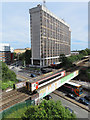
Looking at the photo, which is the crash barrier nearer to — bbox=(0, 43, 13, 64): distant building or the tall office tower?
the tall office tower

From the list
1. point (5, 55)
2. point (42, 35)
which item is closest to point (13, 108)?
point (42, 35)

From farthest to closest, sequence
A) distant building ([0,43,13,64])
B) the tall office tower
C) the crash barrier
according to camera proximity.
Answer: distant building ([0,43,13,64])
the tall office tower
the crash barrier

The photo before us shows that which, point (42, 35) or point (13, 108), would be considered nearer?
point (13, 108)

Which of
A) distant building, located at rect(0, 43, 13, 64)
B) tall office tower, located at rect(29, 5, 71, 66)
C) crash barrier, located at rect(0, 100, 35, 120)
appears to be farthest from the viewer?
distant building, located at rect(0, 43, 13, 64)

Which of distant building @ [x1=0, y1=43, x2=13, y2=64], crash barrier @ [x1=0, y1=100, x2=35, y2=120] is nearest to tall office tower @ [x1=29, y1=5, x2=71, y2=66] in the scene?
distant building @ [x1=0, y1=43, x2=13, y2=64]

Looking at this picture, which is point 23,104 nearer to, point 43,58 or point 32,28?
point 43,58

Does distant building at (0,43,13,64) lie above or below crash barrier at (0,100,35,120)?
above

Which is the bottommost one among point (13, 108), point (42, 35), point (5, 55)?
point (13, 108)

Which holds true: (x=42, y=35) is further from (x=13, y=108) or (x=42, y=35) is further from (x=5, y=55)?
(x=5, y=55)

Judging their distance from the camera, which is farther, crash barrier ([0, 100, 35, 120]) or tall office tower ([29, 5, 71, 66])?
tall office tower ([29, 5, 71, 66])

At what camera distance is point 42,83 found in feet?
56.6

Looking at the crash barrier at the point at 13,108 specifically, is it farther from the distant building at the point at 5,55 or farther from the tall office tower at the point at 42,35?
the distant building at the point at 5,55

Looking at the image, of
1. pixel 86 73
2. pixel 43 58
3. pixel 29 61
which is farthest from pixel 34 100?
pixel 29 61

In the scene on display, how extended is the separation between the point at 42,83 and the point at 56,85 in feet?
12.8
